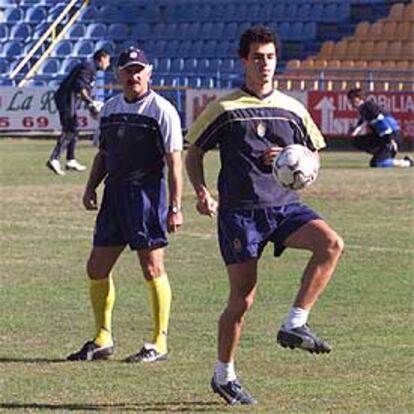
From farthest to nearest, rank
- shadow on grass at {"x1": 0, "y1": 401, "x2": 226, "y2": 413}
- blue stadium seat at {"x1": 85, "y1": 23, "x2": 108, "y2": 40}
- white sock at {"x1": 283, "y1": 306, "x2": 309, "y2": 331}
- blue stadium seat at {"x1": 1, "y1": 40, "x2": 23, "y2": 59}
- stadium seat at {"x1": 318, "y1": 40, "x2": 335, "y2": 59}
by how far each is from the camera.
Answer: blue stadium seat at {"x1": 1, "y1": 40, "x2": 23, "y2": 59}
blue stadium seat at {"x1": 85, "y1": 23, "x2": 108, "y2": 40}
stadium seat at {"x1": 318, "y1": 40, "x2": 335, "y2": 59}
white sock at {"x1": 283, "y1": 306, "x2": 309, "y2": 331}
shadow on grass at {"x1": 0, "y1": 401, "x2": 226, "y2": 413}

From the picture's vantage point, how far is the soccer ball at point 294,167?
8328 mm

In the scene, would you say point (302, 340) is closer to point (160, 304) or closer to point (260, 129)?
point (260, 129)

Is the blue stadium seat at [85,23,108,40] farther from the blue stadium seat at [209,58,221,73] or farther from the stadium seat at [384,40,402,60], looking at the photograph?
the stadium seat at [384,40,402,60]

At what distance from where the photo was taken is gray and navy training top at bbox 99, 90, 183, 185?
1002 cm

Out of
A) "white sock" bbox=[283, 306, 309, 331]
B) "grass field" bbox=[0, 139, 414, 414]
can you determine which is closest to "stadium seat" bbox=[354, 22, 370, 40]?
"grass field" bbox=[0, 139, 414, 414]

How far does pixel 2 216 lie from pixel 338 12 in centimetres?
2715

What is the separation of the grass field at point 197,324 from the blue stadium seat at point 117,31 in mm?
27873

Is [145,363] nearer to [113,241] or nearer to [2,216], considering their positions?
[113,241]

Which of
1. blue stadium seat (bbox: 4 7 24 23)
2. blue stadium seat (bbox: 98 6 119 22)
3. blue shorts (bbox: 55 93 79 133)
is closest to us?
blue shorts (bbox: 55 93 79 133)

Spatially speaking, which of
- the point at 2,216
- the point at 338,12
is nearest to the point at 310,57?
the point at 338,12

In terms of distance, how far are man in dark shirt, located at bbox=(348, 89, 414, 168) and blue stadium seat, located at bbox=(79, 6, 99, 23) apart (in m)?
19.8

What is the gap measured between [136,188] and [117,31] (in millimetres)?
38545

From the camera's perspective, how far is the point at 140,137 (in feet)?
33.1

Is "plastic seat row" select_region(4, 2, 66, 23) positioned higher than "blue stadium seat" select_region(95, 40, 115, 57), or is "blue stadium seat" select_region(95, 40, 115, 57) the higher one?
"plastic seat row" select_region(4, 2, 66, 23)
